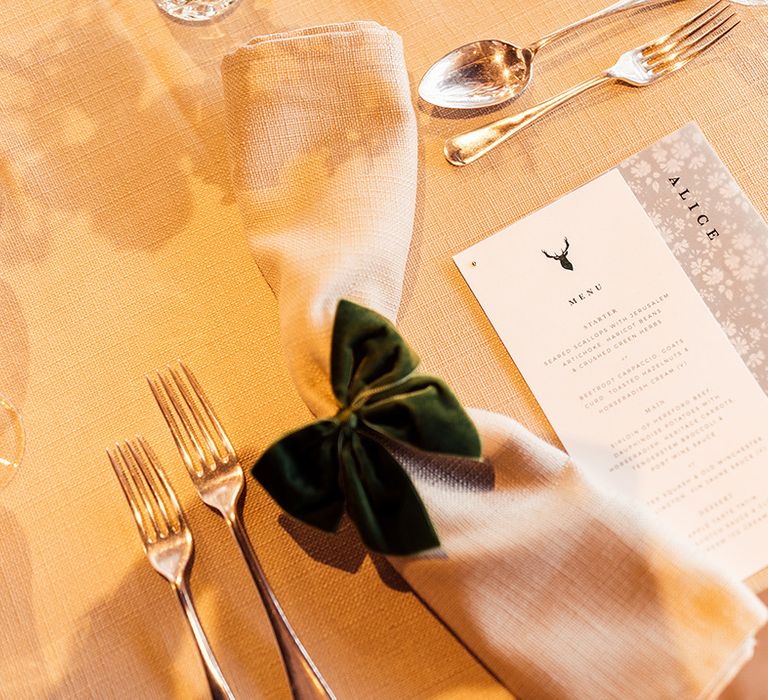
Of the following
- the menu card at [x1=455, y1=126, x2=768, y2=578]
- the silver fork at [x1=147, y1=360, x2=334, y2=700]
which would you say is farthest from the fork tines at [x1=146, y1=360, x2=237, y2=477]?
the menu card at [x1=455, y1=126, x2=768, y2=578]

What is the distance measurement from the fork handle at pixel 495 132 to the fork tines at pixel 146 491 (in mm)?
386

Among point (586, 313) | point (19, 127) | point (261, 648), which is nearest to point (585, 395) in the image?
point (586, 313)

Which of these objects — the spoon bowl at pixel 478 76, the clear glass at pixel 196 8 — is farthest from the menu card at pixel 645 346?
the clear glass at pixel 196 8

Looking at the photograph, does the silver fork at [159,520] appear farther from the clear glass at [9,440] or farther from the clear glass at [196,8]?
the clear glass at [196,8]

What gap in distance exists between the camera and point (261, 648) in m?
0.59

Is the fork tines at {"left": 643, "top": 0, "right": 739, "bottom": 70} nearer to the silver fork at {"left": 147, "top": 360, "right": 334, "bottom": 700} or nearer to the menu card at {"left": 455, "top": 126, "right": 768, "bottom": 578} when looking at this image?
the menu card at {"left": 455, "top": 126, "right": 768, "bottom": 578}

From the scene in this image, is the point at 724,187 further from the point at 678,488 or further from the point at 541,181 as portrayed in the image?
the point at 678,488

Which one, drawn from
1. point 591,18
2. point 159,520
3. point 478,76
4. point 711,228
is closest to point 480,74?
point 478,76

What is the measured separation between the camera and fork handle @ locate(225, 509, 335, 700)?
56 centimetres

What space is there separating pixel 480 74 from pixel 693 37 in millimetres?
209

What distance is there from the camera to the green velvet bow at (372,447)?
52cm

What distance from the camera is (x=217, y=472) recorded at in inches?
24.3

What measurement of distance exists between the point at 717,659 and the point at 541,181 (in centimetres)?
42

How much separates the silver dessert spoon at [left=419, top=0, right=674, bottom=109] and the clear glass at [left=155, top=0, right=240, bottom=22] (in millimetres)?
222
